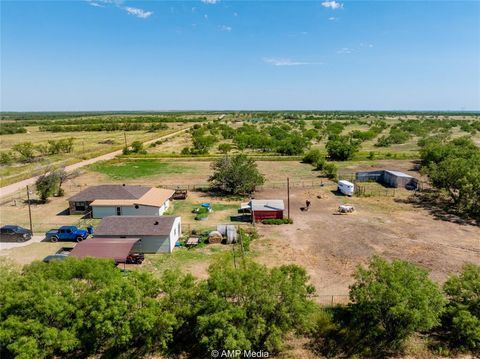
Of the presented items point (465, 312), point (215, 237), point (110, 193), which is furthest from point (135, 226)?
point (465, 312)

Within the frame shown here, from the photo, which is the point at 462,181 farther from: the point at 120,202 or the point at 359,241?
the point at 120,202

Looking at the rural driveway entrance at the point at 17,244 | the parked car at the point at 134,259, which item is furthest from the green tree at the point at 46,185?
the parked car at the point at 134,259

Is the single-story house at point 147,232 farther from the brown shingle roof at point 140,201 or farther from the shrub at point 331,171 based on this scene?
the shrub at point 331,171

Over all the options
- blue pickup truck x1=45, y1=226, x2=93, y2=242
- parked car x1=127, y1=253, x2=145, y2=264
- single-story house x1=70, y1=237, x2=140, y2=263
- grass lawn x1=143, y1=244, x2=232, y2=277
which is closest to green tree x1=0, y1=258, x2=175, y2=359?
single-story house x1=70, y1=237, x2=140, y2=263

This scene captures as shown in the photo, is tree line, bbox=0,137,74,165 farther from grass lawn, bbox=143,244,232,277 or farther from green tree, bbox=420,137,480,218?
green tree, bbox=420,137,480,218

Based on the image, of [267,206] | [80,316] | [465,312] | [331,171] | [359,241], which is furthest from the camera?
[331,171]

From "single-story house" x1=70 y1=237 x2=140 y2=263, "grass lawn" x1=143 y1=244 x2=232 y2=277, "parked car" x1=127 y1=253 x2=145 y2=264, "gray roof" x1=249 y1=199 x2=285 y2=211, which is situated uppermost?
"gray roof" x1=249 y1=199 x2=285 y2=211
